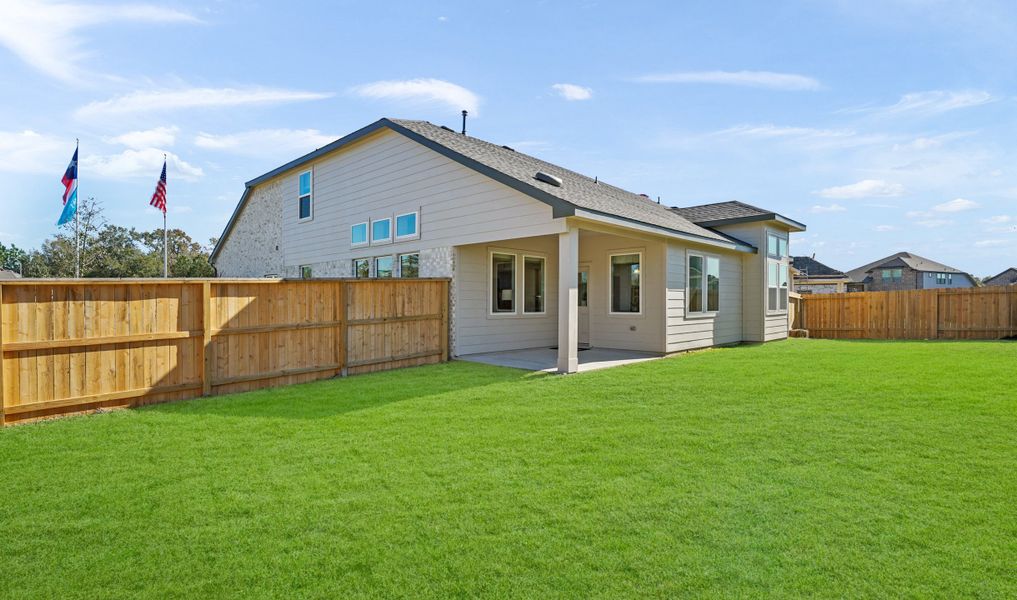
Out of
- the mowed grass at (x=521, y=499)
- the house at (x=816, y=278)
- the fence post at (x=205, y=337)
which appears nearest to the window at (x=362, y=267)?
the fence post at (x=205, y=337)

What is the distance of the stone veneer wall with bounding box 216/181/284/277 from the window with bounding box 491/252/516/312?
8.29 metres

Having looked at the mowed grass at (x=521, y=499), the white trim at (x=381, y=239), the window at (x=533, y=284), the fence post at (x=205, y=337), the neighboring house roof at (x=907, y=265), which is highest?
the neighboring house roof at (x=907, y=265)

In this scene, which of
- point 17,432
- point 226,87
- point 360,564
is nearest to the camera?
point 360,564

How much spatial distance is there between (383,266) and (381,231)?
2.88 ft

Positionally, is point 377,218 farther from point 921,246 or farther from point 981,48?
point 921,246

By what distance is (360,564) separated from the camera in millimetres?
2504

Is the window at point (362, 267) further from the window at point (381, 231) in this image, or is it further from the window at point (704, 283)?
the window at point (704, 283)

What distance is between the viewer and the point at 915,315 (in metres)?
15.9

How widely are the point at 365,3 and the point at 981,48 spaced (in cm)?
1205

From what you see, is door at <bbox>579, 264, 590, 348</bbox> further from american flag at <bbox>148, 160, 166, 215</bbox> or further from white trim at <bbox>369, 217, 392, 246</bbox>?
american flag at <bbox>148, 160, 166, 215</bbox>

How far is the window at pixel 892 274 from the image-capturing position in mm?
45594

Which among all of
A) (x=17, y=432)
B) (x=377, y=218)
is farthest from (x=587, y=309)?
(x=17, y=432)

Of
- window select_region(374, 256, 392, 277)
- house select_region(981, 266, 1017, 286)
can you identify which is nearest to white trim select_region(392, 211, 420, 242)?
window select_region(374, 256, 392, 277)

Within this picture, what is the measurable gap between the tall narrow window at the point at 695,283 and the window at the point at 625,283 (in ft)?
4.54
